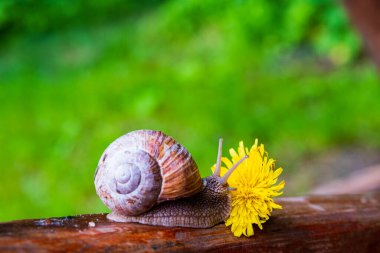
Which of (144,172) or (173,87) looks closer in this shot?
(144,172)

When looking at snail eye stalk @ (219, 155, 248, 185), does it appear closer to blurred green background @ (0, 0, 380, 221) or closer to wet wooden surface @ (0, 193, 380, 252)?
wet wooden surface @ (0, 193, 380, 252)

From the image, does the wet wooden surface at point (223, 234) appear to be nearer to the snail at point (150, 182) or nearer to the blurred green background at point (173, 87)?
the snail at point (150, 182)

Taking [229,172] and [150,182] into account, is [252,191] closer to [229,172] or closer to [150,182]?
[229,172]

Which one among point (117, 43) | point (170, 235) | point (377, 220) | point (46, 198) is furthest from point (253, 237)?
point (117, 43)

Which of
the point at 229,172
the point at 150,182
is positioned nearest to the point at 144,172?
the point at 150,182

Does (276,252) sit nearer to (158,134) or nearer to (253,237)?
(253,237)

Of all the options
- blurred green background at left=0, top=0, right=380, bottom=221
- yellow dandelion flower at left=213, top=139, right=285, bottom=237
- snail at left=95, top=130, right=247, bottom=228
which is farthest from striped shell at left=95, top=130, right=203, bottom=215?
blurred green background at left=0, top=0, right=380, bottom=221

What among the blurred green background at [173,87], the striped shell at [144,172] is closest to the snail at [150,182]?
the striped shell at [144,172]
